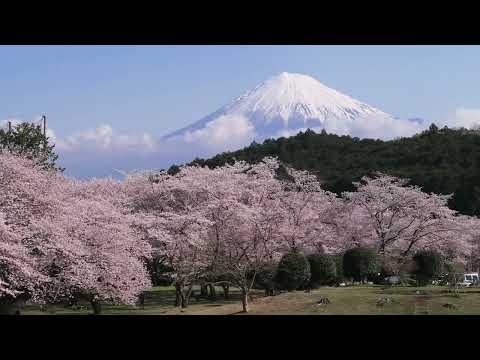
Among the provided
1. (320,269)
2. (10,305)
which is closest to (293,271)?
(320,269)

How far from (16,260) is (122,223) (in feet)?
12.9

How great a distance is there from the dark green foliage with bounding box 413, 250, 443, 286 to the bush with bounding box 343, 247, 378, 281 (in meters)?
1.40

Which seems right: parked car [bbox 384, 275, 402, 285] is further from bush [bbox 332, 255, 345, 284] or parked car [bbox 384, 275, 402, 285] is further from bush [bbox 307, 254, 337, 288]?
bush [bbox 307, 254, 337, 288]

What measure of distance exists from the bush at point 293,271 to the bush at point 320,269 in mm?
927

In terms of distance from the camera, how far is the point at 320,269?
17812 millimetres

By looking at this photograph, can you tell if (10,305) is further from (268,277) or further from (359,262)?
(359,262)

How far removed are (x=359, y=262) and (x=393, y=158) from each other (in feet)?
55.0

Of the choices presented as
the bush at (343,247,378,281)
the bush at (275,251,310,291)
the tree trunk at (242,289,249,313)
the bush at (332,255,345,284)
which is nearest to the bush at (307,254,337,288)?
the bush at (275,251,310,291)

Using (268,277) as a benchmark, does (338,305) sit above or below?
below

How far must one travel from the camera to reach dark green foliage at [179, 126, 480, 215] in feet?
97.1
